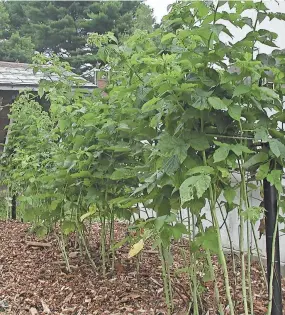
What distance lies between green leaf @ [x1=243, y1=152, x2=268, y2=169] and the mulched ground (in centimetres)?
85

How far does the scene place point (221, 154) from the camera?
1550 mm

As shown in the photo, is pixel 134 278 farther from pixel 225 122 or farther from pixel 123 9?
pixel 123 9

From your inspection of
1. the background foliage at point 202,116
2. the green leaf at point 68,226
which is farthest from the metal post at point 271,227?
the green leaf at point 68,226

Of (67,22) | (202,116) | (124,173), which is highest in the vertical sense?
(67,22)

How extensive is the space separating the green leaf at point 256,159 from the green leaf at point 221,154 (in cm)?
14

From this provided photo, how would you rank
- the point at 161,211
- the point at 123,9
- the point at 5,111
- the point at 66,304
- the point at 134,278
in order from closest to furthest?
the point at 161,211 → the point at 66,304 → the point at 134,278 → the point at 5,111 → the point at 123,9

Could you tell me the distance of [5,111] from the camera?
25.3 ft

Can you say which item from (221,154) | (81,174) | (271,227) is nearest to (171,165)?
(221,154)

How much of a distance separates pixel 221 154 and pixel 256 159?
0.65 ft

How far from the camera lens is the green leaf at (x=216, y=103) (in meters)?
1.51

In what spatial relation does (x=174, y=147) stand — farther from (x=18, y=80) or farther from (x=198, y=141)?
(x=18, y=80)

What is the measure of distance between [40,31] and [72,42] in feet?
5.47

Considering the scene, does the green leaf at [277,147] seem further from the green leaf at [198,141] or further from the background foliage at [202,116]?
the green leaf at [198,141]

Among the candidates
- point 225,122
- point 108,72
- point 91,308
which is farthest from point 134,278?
point 225,122
